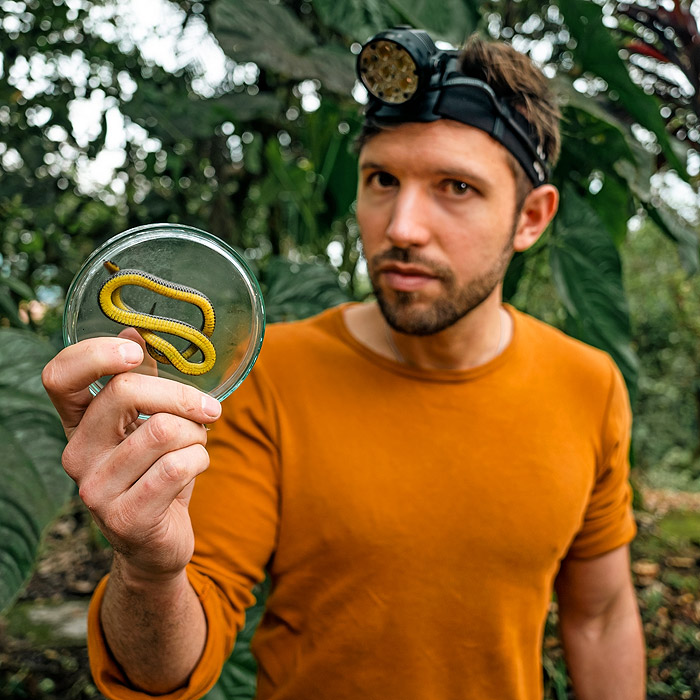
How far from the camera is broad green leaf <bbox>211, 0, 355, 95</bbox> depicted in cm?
159

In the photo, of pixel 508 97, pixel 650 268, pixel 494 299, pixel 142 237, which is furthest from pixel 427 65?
pixel 650 268

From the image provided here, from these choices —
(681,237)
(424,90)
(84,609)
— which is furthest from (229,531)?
(84,609)

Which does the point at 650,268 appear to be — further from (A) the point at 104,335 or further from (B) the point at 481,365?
Answer: (A) the point at 104,335

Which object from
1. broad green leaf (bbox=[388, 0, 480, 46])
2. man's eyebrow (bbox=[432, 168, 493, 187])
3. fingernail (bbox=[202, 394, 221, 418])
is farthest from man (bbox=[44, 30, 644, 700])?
fingernail (bbox=[202, 394, 221, 418])

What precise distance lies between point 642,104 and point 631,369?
70 centimetres

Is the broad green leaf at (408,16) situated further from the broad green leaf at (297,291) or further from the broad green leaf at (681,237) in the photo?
the broad green leaf at (681,237)

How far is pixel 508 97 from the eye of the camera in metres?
1.30

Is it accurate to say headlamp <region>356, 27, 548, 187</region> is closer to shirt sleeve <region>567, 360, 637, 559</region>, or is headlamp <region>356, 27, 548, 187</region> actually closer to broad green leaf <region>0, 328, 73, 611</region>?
shirt sleeve <region>567, 360, 637, 559</region>

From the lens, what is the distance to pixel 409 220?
117 centimetres

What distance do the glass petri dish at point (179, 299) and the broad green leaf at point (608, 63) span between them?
1.44 meters

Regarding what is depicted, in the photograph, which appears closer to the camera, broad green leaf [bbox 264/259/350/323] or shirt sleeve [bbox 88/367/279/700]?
shirt sleeve [bbox 88/367/279/700]

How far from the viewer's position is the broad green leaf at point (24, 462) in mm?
974

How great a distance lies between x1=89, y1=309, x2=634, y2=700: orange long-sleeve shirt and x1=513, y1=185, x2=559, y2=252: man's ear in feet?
1.19

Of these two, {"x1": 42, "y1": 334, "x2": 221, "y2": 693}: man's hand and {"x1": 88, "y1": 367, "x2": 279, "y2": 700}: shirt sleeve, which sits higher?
{"x1": 42, "y1": 334, "x2": 221, "y2": 693}: man's hand
